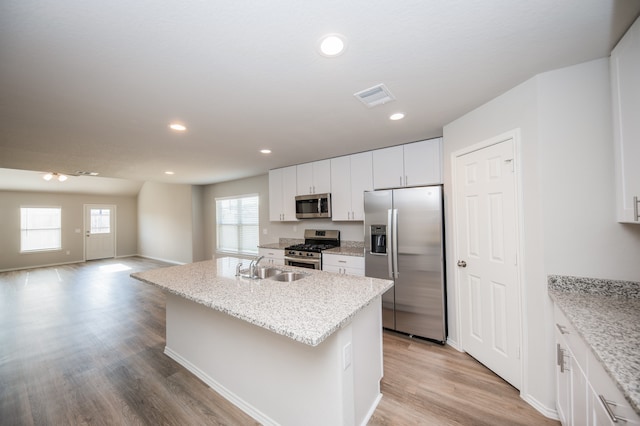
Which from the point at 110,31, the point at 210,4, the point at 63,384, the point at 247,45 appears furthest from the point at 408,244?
the point at 63,384

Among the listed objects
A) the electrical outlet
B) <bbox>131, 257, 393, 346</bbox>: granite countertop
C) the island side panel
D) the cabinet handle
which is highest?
<bbox>131, 257, 393, 346</bbox>: granite countertop

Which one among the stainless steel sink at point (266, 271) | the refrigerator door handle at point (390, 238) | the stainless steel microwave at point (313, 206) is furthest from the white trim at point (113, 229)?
the refrigerator door handle at point (390, 238)

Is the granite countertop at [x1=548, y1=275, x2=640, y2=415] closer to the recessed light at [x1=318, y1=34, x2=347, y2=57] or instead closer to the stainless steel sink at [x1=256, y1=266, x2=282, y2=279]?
the recessed light at [x1=318, y1=34, x2=347, y2=57]

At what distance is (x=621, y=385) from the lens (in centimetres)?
79

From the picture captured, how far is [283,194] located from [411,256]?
2662mm

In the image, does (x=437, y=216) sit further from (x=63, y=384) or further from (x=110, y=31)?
(x=63, y=384)

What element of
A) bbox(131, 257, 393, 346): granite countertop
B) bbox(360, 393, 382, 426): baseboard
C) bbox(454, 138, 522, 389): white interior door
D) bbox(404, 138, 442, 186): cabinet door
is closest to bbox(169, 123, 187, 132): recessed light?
bbox(131, 257, 393, 346): granite countertop

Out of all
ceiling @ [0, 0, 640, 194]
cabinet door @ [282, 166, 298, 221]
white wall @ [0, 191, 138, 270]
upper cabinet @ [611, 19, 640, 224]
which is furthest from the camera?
white wall @ [0, 191, 138, 270]

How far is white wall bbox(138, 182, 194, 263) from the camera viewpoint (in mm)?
7090

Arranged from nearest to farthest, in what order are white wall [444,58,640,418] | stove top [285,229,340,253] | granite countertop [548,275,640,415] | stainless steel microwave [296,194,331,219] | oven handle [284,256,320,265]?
granite countertop [548,275,640,415], white wall [444,58,640,418], oven handle [284,256,320,265], stainless steel microwave [296,194,331,219], stove top [285,229,340,253]

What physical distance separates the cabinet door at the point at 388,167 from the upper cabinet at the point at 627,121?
1933mm

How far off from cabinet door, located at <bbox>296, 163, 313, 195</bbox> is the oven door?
3.88ft

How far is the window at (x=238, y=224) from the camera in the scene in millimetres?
5809

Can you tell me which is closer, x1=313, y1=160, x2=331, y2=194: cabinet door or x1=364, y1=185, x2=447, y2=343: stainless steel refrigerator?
x1=364, y1=185, x2=447, y2=343: stainless steel refrigerator
